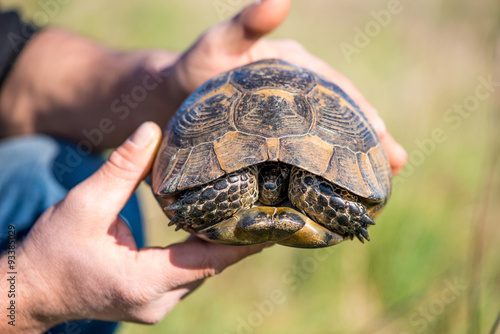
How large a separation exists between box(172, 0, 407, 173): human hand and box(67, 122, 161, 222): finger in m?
1.16

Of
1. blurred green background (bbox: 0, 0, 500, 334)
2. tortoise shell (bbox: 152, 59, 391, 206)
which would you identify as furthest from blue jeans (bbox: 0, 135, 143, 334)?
tortoise shell (bbox: 152, 59, 391, 206)

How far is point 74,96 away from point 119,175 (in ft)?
6.85

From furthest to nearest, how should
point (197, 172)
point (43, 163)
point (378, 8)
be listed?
1. point (378, 8)
2. point (43, 163)
3. point (197, 172)

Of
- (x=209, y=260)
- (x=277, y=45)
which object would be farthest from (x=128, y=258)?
(x=277, y=45)

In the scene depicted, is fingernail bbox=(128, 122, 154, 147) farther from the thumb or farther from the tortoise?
the tortoise

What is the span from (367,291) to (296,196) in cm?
265

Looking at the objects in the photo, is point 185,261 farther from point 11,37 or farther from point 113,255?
point 11,37

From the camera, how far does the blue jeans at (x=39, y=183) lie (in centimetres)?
348

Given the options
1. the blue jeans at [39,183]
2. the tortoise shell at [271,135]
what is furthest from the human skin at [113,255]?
the blue jeans at [39,183]

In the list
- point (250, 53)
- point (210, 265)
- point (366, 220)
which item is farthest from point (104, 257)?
point (250, 53)

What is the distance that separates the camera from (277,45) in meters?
4.08

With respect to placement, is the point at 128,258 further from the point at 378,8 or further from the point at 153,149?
the point at 378,8

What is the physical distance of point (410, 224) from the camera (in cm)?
475

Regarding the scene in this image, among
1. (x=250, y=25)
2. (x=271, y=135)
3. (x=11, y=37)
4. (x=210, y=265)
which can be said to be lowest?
(x=210, y=265)
